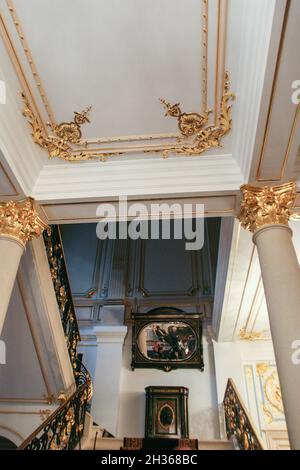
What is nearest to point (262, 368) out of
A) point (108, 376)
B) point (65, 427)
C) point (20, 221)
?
point (108, 376)

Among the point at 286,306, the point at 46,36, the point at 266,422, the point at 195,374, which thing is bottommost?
the point at 286,306

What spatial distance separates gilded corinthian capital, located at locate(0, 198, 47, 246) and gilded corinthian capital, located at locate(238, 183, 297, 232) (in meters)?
2.76

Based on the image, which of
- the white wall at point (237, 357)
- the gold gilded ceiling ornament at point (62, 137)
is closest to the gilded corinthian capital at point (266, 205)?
the gold gilded ceiling ornament at point (62, 137)

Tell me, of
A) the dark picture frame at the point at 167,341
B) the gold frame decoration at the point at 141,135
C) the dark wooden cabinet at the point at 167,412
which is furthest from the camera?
the dark picture frame at the point at 167,341

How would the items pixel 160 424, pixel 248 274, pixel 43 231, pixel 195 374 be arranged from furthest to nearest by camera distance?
pixel 195 374 → pixel 160 424 → pixel 248 274 → pixel 43 231

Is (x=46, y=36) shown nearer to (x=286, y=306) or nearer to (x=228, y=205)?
(x=228, y=205)

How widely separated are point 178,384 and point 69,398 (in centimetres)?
382

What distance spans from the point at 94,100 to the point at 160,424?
6527mm

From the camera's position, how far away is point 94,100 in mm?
4340

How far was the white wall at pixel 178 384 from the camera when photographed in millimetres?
7648

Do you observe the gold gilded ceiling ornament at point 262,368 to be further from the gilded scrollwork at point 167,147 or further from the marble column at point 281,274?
the gilded scrollwork at point 167,147

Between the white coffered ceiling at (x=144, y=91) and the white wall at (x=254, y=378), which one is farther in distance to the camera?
the white wall at (x=254, y=378)

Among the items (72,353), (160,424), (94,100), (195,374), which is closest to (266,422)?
(195,374)

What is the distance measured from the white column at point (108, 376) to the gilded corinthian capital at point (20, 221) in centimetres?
450
